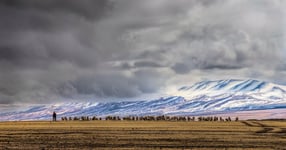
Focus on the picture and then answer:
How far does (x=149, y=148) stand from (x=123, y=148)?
103 inches

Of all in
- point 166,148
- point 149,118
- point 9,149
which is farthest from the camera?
point 149,118

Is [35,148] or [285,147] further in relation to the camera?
[285,147]

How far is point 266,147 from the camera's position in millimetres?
54812

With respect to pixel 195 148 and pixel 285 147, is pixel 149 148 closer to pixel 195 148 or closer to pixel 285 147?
pixel 195 148

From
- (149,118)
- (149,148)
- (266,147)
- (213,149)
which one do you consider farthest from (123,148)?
(149,118)

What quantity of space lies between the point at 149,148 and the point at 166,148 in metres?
1.86

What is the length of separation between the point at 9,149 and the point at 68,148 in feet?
18.5

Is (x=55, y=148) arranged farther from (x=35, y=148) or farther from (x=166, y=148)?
(x=166, y=148)

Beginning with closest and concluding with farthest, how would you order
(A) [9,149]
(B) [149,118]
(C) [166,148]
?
(A) [9,149]
(C) [166,148]
(B) [149,118]

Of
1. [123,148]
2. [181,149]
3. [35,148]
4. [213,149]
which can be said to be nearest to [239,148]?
[213,149]

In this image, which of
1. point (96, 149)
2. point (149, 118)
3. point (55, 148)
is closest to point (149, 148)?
point (96, 149)

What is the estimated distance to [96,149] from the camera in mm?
50188

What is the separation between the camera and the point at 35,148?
50938 millimetres

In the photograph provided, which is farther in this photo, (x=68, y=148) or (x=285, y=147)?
(x=285, y=147)
